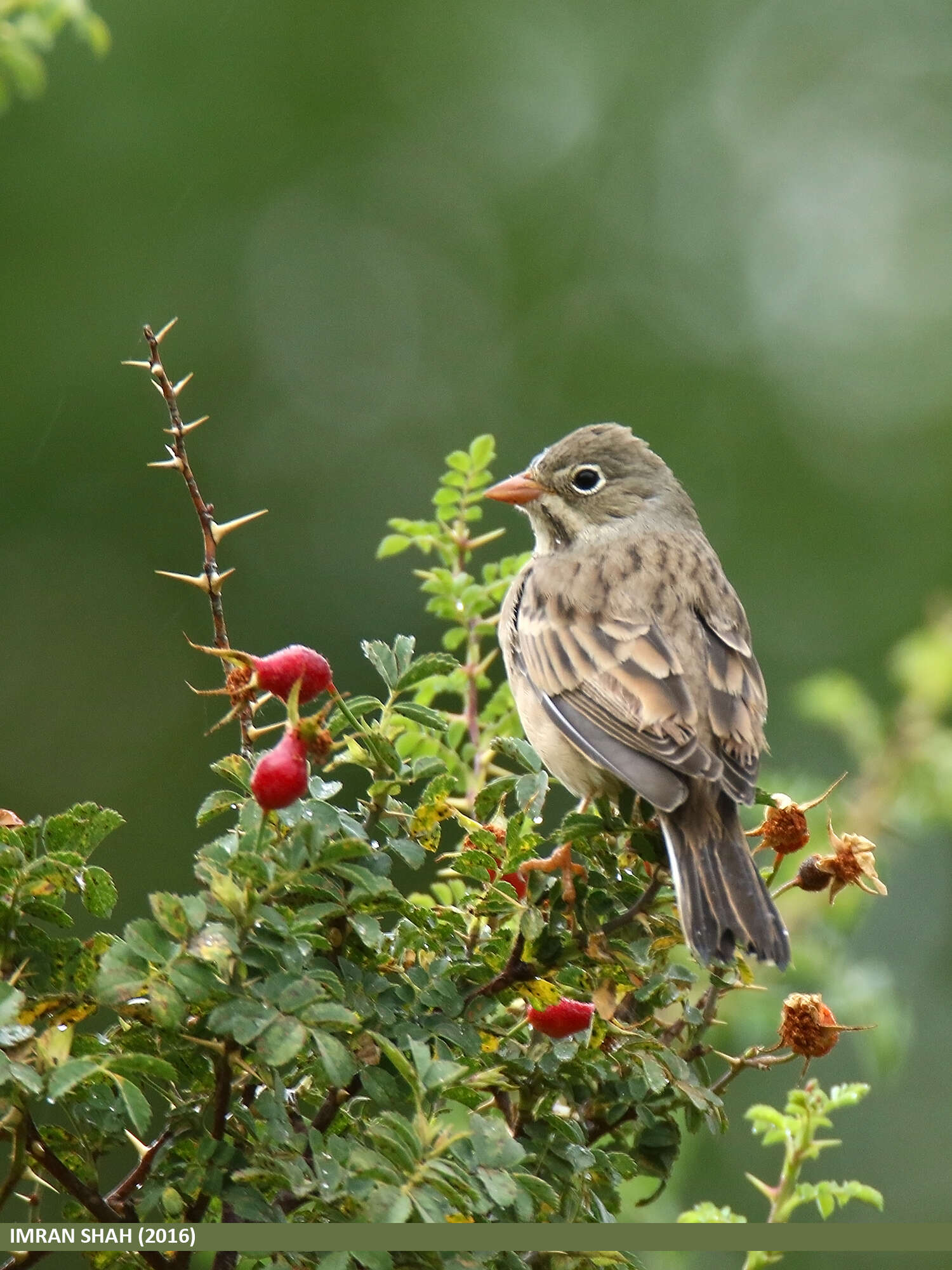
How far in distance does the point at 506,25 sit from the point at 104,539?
4573 mm

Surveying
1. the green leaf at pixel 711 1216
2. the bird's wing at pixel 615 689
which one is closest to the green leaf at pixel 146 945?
the green leaf at pixel 711 1216

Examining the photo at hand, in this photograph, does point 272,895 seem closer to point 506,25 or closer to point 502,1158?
point 502,1158

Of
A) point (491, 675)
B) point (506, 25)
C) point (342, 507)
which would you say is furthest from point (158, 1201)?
point (506, 25)

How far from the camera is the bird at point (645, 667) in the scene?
292 cm

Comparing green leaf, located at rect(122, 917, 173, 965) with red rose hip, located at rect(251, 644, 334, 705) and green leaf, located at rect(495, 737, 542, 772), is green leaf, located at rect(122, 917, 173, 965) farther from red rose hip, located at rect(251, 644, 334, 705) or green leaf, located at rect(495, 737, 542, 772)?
→ green leaf, located at rect(495, 737, 542, 772)

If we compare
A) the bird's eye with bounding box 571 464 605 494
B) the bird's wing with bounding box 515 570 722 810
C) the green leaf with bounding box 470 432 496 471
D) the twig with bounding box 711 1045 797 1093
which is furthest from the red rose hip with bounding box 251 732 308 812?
the bird's eye with bounding box 571 464 605 494

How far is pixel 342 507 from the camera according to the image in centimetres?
914

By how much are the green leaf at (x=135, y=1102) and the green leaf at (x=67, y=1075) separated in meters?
0.05

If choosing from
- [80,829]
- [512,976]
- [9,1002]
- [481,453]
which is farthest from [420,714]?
[481,453]

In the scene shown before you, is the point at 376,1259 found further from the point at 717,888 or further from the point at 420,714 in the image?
the point at 717,888

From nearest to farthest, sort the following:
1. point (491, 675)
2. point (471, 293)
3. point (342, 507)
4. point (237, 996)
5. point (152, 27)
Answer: point (237, 996) → point (491, 675) → point (152, 27) → point (342, 507) → point (471, 293)

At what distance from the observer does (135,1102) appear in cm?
201

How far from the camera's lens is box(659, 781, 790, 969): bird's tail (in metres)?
2.59

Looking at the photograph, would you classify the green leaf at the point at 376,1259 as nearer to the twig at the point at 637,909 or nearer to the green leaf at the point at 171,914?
the green leaf at the point at 171,914
